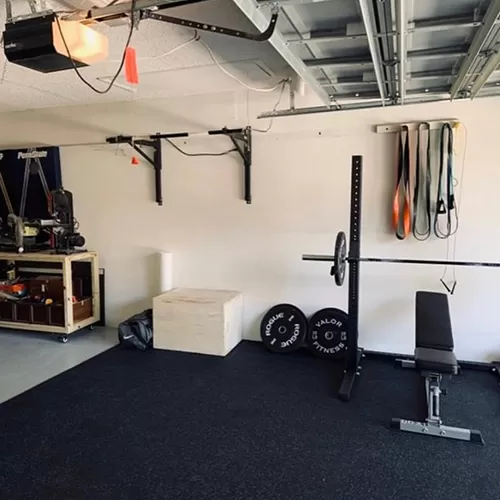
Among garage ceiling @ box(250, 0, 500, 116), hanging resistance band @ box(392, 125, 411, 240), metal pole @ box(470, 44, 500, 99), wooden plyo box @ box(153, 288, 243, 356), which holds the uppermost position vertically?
garage ceiling @ box(250, 0, 500, 116)

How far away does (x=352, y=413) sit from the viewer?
3189 mm

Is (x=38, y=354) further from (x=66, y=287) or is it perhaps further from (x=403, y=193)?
(x=403, y=193)

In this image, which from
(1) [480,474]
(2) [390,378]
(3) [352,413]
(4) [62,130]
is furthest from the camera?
(4) [62,130]

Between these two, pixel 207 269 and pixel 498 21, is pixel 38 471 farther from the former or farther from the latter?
pixel 498 21

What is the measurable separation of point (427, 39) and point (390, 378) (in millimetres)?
2582

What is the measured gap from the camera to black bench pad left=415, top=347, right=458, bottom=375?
2.76m

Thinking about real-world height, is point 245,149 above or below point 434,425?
above

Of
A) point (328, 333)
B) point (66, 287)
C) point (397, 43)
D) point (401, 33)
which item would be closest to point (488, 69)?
point (397, 43)

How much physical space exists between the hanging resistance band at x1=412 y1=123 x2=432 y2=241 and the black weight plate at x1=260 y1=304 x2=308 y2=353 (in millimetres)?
1385

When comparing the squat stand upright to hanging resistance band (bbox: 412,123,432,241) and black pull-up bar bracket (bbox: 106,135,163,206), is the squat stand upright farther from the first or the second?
black pull-up bar bracket (bbox: 106,135,163,206)

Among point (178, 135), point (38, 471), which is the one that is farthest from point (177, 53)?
point (38, 471)

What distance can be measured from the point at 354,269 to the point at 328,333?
0.79 meters

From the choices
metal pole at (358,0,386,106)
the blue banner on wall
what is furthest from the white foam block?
metal pole at (358,0,386,106)

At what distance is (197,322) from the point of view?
436 centimetres
